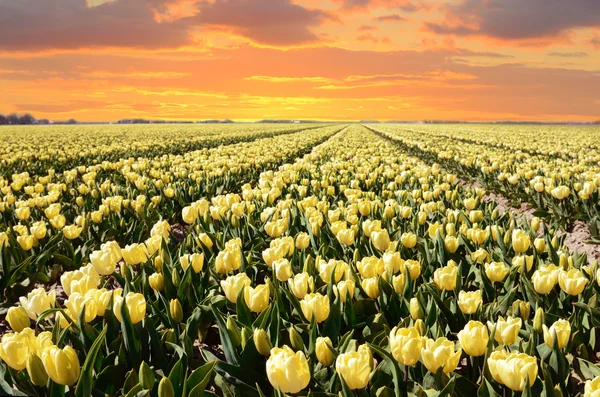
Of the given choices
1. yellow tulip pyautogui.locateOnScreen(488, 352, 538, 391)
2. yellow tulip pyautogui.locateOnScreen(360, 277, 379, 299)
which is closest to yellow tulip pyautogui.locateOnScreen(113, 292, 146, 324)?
yellow tulip pyautogui.locateOnScreen(360, 277, 379, 299)

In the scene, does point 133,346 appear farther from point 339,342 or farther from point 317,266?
point 317,266

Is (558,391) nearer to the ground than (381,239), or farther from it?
nearer to the ground

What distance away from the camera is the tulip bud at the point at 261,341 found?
2012 millimetres

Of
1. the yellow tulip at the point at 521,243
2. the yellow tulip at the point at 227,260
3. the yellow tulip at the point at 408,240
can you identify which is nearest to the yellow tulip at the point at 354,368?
the yellow tulip at the point at 227,260

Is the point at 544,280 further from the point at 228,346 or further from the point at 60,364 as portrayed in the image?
the point at 60,364

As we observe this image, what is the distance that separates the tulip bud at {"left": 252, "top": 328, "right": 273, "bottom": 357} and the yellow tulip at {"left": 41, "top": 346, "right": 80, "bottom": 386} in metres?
0.68

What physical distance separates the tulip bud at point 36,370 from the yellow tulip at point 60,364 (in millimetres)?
59

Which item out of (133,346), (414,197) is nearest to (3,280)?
(133,346)

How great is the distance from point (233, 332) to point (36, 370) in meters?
0.79

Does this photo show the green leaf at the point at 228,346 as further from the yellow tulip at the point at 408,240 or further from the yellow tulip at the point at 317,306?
the yellow tulip at the point at 408,240

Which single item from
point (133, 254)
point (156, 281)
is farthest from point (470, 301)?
point (133, 254)

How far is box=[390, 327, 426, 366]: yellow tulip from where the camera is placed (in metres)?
1.81

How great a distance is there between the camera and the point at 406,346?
1.81 meters

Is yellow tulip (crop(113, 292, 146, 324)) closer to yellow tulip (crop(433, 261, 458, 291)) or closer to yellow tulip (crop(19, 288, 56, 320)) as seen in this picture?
yellow tulip (crop(19, 288, 56, 320))
